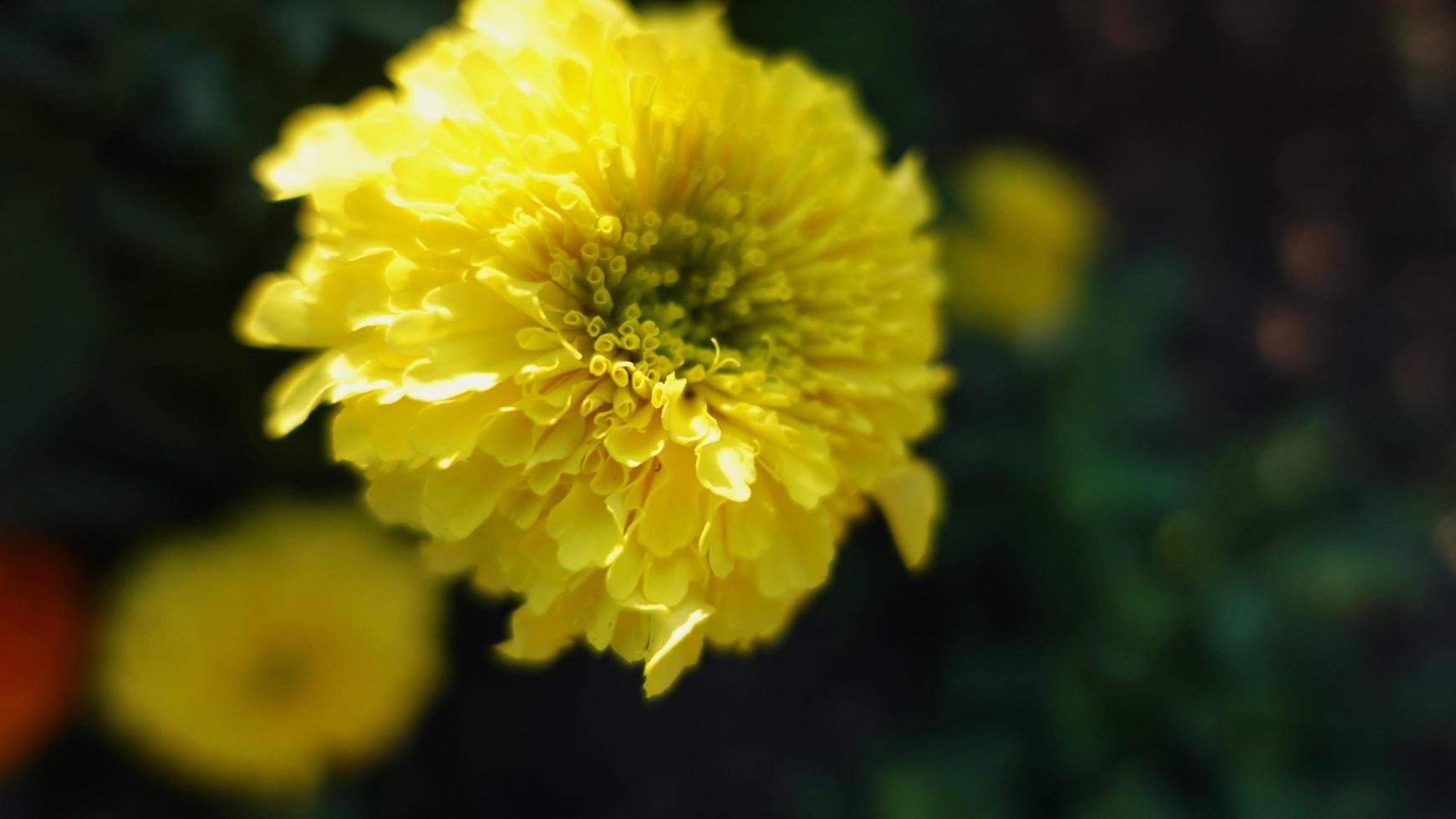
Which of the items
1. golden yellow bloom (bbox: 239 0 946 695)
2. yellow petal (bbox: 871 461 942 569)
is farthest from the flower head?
yellow petal (bbox: 871 461 942 569)

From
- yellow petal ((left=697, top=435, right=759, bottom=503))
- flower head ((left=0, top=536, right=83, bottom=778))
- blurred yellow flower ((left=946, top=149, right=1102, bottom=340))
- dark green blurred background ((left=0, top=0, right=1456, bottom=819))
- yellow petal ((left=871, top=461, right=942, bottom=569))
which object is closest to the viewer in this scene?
yellow petal ((left=697, top=435, right=759, bottom=503))

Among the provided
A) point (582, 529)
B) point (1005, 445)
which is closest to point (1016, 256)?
point (1005, 445)

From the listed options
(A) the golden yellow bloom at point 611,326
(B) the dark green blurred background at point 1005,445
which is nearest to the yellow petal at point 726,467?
(A) the golden yellow bloom at point 611,326

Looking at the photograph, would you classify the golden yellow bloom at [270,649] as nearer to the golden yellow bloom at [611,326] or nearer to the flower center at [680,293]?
the golden yellow bloom at [611,326]

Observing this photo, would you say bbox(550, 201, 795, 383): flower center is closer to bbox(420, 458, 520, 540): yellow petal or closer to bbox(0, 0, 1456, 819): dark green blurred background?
bbox(420, 458, 520, 540): yellow petal

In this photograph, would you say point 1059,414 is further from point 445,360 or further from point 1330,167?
point 1330,167

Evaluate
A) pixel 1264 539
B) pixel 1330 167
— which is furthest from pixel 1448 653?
pixel 1330 167
